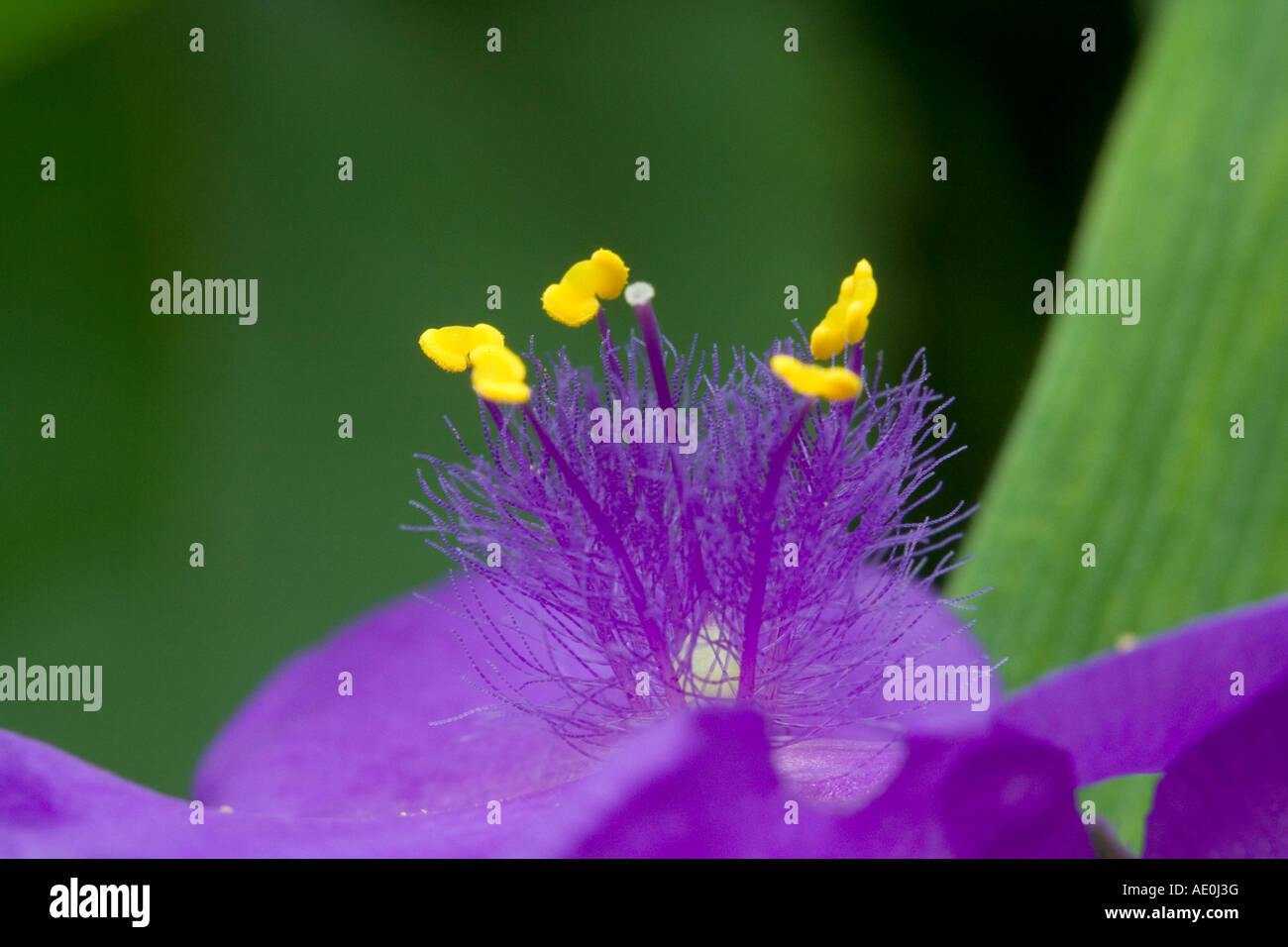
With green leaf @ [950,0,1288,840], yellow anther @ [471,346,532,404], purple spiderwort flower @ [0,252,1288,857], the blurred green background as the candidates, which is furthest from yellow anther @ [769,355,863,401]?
the blurred green background

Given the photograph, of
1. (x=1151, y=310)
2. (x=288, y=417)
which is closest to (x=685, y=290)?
(x=288, y=417)

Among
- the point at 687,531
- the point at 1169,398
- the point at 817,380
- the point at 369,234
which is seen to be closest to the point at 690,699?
the point at 687,531

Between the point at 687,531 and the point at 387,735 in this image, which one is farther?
the point at 387,735

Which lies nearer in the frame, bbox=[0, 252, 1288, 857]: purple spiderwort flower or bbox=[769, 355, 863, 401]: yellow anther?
bbox=[0, 252, 1288, 857]: purple spiderwort flower

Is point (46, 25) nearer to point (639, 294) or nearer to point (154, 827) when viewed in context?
point (639, 294)

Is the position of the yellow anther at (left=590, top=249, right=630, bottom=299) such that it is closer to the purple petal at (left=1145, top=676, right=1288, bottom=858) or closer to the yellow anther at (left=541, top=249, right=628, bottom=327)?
the yellow anther at (left=541, top=249, right=628, bottom=327)
